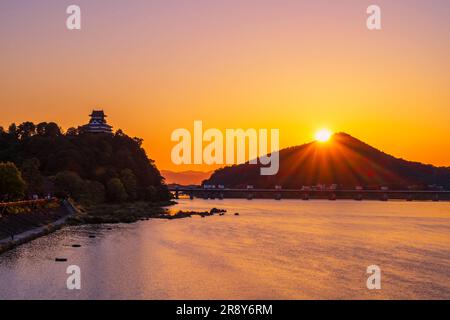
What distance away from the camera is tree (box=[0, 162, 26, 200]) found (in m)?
108

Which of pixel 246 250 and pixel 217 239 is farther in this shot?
pixel 217 239

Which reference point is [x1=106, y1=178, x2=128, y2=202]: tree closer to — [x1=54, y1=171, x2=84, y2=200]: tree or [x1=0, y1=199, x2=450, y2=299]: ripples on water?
[x1=54, y1=171, x2=84, y2=200]: tree

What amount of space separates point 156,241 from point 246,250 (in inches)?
728

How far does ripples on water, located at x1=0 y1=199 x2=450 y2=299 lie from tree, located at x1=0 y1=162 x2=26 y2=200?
617 inches

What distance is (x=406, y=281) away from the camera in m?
55.4

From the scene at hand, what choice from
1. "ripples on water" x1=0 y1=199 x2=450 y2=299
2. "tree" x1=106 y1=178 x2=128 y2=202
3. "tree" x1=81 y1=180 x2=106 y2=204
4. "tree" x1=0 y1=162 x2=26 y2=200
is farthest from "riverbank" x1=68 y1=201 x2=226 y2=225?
"ripples on water" x1=0 y1=199 x2=450 y2=299

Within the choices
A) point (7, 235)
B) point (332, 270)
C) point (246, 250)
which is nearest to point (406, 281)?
point (332, 270)

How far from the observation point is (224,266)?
209ft

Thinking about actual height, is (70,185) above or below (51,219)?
above

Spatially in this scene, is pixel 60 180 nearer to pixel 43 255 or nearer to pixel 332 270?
pixel 43 255

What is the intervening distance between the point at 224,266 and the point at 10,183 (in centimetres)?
6244
